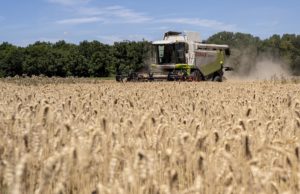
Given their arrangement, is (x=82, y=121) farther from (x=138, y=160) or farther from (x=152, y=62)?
(x=152, y=62)

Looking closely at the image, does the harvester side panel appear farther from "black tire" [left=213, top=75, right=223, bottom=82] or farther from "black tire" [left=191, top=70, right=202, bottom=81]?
"black tire" [left=191, top=70, right=202, bottom=81]

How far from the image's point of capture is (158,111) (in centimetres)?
628

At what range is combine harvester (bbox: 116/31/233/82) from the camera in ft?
94.7

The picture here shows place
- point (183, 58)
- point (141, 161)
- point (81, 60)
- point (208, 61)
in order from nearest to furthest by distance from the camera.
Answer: point (141, 161) < point (183, 58) < point (208, 61) < point (81, 60)

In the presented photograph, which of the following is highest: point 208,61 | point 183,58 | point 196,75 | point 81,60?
point 81,60

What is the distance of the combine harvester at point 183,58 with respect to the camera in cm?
2887

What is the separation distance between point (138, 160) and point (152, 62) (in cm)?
2893

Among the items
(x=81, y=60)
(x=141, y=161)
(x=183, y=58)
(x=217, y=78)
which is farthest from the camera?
(x=81, y=60)

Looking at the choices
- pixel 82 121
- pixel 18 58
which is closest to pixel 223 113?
pixel 82 121

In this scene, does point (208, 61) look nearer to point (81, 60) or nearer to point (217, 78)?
point (217, 78)

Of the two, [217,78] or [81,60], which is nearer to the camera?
[217,78]

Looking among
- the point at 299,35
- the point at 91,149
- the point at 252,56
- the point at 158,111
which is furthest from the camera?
the point at 299,35

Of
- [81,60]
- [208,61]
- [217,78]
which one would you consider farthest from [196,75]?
[81,60]

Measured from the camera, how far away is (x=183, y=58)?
29.7 meters
